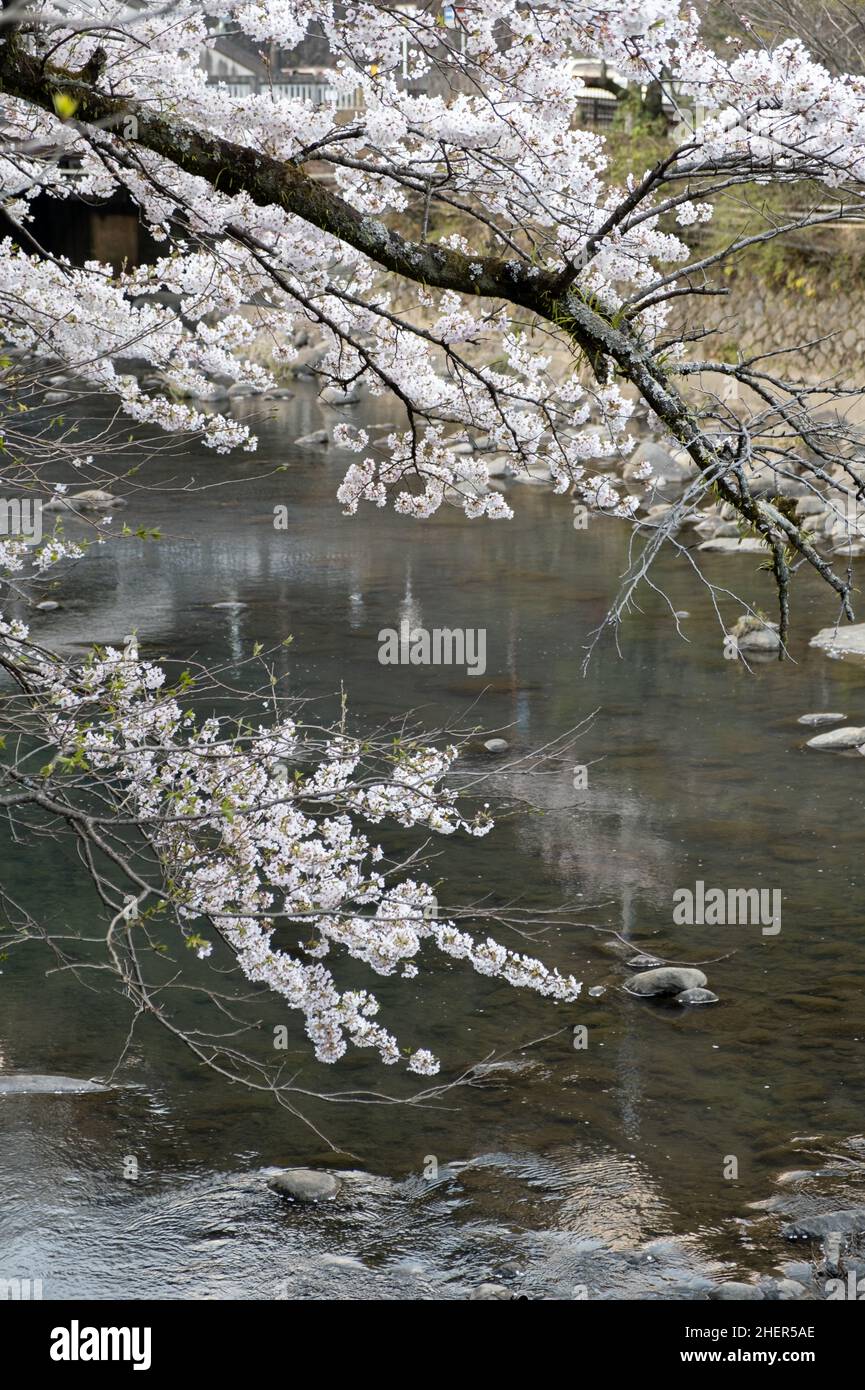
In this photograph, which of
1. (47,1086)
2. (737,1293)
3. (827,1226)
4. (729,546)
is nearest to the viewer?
(737,1293)

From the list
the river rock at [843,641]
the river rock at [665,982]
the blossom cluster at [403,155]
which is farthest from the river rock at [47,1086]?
the river rock at [843,641]

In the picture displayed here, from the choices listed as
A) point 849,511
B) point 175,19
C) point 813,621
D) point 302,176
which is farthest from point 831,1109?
point 849,511

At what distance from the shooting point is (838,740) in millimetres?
11344

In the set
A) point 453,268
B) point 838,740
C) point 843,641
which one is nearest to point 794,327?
point 843,641

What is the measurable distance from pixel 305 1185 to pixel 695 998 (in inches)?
98.9

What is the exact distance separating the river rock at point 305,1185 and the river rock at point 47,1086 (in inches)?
44.8

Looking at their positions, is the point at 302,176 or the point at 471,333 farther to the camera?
→ the point at 471,333

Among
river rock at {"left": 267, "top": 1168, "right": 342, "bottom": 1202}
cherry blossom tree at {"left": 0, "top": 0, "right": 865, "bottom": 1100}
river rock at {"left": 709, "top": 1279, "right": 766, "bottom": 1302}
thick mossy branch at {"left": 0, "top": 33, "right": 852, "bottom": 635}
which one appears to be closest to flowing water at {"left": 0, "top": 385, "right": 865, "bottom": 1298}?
river rock at {"left": 267, "top": 1168, "right": 342, "bottom": 1202}

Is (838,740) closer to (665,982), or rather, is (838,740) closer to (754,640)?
(754,640)

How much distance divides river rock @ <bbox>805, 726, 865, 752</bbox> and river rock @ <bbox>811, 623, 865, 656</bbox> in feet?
7.25

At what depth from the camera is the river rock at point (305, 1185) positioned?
6.28 meters
